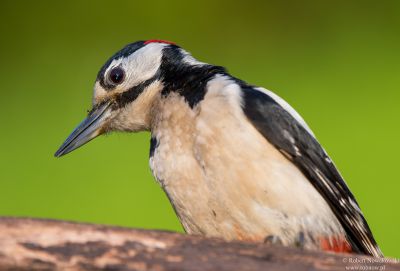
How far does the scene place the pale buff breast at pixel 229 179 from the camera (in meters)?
3.22

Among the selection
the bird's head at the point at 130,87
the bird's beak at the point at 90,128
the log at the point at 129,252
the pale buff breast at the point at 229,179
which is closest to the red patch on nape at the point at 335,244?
the pale buff breast at the point at 229,179

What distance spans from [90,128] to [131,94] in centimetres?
24

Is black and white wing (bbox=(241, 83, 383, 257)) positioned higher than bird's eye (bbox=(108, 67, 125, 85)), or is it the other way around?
bird's eye (bbox=(108, 67, 125, 85))

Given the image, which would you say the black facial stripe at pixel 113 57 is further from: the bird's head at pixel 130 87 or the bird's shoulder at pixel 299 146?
the bird's shoulder at pixel 299 146

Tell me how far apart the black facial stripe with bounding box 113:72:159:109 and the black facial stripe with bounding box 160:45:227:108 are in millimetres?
57

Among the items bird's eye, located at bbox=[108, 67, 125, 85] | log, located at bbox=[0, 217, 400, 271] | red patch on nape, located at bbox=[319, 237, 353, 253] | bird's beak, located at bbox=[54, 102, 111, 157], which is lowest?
red patch on nape, located at bbox=[319, 237, 353, 253]

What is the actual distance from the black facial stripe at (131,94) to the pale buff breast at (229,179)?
0.94 feet

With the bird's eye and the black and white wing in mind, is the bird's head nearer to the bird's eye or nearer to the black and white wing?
the bird's eye

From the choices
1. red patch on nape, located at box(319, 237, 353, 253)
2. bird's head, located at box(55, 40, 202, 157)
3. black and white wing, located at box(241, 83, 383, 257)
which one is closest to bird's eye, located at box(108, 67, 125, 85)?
bird's head, located at box(55, 40, 202, 157)

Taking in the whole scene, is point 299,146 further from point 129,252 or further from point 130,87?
point 129,252

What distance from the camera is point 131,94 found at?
375 cm

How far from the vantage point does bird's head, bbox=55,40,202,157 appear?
12.1 feet

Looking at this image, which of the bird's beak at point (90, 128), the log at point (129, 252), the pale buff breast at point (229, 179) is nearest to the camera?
the log at point (129, 252)

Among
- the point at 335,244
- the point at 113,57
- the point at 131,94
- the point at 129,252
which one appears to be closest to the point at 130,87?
the point at 131,94
